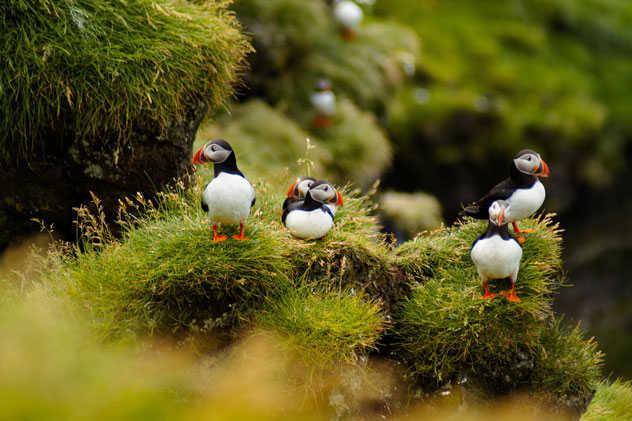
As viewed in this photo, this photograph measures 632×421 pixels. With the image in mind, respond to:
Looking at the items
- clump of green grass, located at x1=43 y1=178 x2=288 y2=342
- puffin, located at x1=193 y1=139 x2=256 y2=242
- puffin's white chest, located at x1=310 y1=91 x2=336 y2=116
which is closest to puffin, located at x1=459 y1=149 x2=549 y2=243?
clump of green grass, located at x1=43 y1=178 x2=288 y2=342

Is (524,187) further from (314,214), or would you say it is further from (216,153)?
(216,153)

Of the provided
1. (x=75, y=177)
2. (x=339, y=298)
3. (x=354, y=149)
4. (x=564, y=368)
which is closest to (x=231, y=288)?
(x=339, y=298)

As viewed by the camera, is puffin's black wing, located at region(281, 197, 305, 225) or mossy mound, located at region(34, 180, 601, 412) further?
puffin's black wing, located at region(281, 197, 305, 225)

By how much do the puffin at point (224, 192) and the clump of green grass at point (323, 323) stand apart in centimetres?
57

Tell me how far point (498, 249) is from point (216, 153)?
192 cm

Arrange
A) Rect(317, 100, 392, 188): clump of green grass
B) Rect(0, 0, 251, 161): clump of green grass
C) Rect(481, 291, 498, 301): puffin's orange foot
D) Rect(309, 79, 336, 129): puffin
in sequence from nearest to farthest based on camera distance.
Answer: Rect(481, 291, 498, 301): puffin's orange foot → Rect(0, 0, 251, 161): clump of green grass → Rect(317, 100, 392, 188): clump of green grass → Rect(309, 79, 336, 129): puffin

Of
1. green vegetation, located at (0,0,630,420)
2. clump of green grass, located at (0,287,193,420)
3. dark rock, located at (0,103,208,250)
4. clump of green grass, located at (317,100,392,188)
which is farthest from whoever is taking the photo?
clump of green grass, located at (317,100,392,188)

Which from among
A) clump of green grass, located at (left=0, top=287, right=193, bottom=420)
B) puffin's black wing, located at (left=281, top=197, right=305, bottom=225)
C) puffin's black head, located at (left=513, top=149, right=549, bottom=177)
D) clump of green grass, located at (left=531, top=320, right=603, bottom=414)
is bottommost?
clump of green grass, located at (left=531, top=320, right=603, bottom=414)

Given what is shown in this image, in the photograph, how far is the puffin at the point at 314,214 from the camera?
13.5ft

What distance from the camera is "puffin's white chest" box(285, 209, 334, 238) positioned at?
13.5 ft

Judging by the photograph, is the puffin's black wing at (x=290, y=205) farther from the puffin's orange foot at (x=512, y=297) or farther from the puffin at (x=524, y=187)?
the puffin's orange foot at (x=512, y=297)

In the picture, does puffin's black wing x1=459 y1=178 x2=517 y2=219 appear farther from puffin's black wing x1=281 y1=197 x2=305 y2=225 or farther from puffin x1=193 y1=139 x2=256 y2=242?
puffin x1=193 y1=139 x2=256 y2=242

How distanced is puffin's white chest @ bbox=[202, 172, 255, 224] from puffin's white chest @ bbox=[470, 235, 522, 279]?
1.58 metres

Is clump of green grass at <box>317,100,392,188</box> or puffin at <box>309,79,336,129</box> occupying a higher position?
puffin at <box>309,79,336,129</box>
